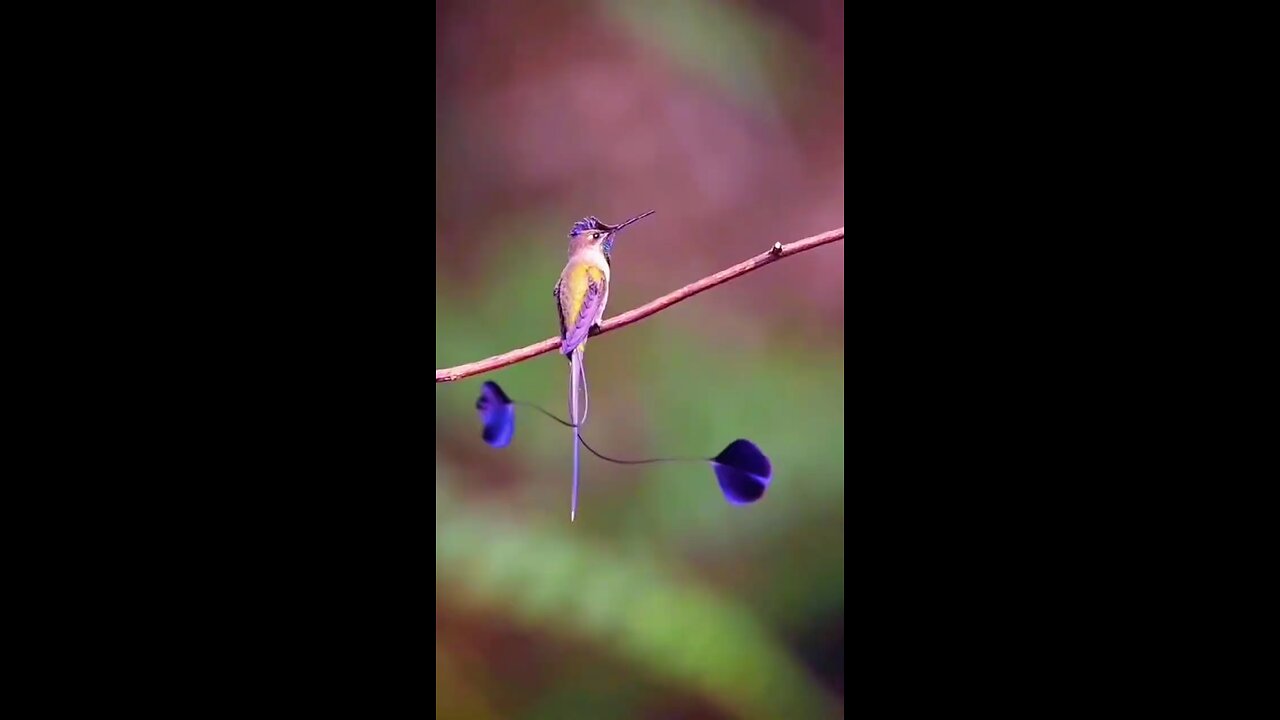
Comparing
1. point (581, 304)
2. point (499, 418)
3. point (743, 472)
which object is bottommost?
point (743, 472)

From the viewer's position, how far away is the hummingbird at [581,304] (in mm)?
2184

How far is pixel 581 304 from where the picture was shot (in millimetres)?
2186

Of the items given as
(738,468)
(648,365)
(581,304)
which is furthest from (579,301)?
(738,468)

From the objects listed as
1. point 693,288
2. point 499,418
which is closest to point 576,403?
point 499,418

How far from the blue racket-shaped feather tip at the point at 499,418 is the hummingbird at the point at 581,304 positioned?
0.11 metres

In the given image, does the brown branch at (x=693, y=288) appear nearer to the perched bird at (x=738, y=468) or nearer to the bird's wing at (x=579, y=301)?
the bird's wing at (x=579, y=301)

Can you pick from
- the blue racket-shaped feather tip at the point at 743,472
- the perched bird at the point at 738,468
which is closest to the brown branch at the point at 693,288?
the perched bird at the point at 738,468

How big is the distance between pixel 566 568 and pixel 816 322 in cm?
66

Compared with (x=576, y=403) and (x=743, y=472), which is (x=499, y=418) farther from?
(x=743, y=472)

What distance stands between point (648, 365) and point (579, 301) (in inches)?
7.0

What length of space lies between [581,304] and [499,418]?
266mm

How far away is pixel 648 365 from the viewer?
7.15ft

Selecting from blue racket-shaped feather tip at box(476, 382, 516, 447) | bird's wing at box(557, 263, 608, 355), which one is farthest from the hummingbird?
blue racket-shaped feather tip at box(476, 382, 516, 447)

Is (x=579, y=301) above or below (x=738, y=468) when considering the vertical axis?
above
